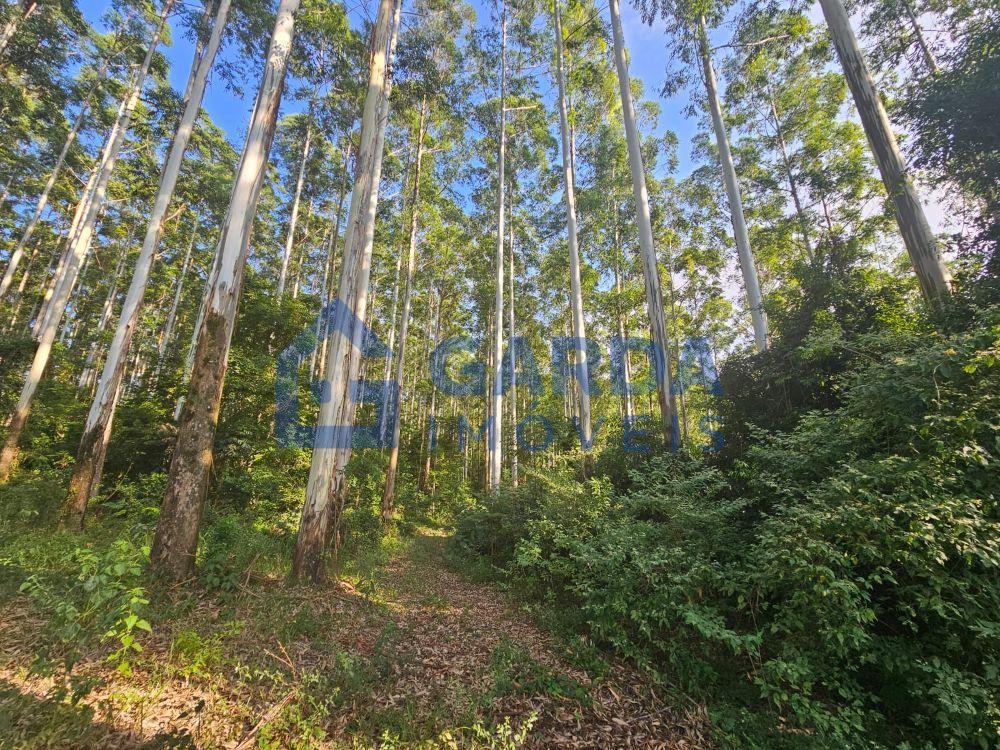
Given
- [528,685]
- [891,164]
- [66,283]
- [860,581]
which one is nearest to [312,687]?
[528,685]

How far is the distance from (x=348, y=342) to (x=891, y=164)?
9328 millimetres

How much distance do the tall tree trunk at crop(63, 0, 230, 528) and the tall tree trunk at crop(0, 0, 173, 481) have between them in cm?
384

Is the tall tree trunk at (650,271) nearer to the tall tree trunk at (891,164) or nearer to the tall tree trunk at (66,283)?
the tall tree trunk at (891,164)

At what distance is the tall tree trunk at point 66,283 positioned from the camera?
354 inches

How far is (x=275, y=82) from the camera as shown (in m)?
5.75

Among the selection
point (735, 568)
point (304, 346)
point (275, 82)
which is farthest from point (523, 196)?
point (735, 568)

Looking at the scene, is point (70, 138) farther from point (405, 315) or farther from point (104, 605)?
point (104, 605)

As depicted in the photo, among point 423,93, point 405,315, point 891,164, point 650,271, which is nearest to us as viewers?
point 891,164

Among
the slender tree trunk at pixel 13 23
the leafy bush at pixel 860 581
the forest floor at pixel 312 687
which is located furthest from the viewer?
the slender tree trunk at pixel 13 23

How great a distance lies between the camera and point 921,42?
9.15 meters

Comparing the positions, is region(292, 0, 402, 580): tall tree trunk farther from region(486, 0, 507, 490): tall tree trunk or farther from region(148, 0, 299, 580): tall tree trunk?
region(486, 0, 507, 490): tall tree trunk

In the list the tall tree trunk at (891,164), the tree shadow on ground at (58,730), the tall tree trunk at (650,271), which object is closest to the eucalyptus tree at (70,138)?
the tall tree trunk at (650,271)

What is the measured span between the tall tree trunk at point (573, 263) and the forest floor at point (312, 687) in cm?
721

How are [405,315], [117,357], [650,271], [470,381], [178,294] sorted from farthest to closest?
[470,381], [178,294], [405,315], [650,271], [117,357]
